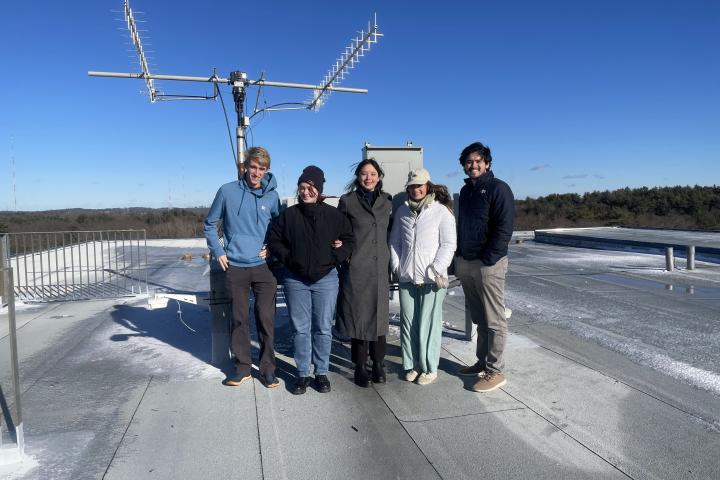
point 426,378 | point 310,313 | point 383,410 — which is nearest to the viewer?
point 383,410

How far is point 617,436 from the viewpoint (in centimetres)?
326

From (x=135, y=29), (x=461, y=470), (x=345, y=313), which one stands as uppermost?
(x=135, y=29)

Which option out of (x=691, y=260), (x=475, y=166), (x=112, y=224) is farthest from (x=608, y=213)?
(x=475, y=166)

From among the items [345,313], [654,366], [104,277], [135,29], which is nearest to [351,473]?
[345,313]

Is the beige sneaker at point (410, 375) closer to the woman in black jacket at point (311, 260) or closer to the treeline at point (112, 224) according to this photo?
the woman in black jacket at point (311, 260)

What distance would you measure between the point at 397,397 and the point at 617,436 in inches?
63.1

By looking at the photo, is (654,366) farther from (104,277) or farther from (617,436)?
(104,277)

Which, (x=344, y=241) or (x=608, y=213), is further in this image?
(x=608, y=213)

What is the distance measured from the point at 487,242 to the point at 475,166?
0.66 metres

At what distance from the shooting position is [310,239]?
3.94m

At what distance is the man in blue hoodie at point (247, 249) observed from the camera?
4.11 metres

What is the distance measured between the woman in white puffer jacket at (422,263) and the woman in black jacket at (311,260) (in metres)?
0.50

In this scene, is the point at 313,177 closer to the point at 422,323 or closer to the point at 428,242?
the point at 428,242

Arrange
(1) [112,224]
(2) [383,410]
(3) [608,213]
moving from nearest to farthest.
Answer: (2) [383,410]
(1) [112,224]
(3) [608,213]
